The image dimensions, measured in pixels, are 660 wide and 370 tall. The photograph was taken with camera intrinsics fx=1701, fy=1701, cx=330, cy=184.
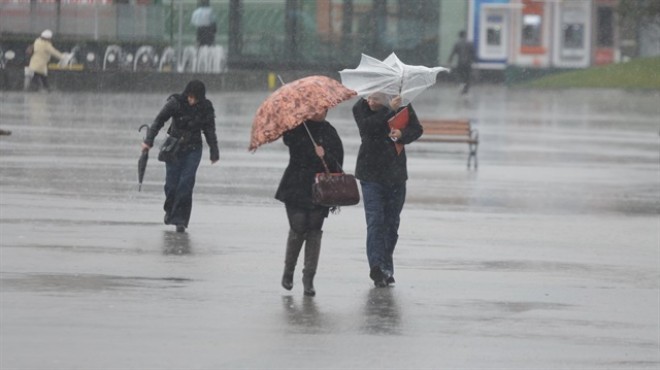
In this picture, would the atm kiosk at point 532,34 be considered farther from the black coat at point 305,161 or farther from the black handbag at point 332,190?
the black handbag at point 332,190

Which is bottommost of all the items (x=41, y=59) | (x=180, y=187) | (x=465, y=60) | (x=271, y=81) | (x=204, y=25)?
(x=180, y=187)

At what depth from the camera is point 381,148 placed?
12953mm

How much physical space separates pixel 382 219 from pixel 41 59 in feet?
90.5

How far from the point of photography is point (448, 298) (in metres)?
12.3

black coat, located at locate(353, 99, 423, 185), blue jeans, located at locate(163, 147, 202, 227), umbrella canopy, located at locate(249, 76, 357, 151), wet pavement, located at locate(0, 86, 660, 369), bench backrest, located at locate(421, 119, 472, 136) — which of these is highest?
umbrella canopy, located at locate(249, 76, 357, 151)

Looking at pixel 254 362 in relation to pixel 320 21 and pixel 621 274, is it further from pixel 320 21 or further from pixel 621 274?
pixel 320 21

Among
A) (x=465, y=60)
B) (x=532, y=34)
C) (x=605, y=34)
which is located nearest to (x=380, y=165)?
(x=465, y=60)

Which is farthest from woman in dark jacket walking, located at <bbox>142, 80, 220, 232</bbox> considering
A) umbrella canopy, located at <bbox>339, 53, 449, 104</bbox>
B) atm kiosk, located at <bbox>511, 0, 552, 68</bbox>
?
atm kiosk, located at <bbox>511, 0, 552, 68</bbox>

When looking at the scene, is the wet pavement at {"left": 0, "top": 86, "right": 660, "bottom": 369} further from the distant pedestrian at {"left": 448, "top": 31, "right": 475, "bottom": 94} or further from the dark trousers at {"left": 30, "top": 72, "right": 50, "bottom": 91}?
the distant pedestrian at {"left": 448, "top": 31, "right": 475, "bottom": 94}

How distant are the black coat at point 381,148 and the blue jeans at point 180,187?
3.06 m

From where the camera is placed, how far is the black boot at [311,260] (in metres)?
12.2

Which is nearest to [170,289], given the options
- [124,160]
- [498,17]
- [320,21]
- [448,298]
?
[448,298]

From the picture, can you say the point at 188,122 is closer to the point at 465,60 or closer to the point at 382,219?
the point at 382,219

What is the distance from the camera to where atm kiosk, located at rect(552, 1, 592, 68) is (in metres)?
63.6
